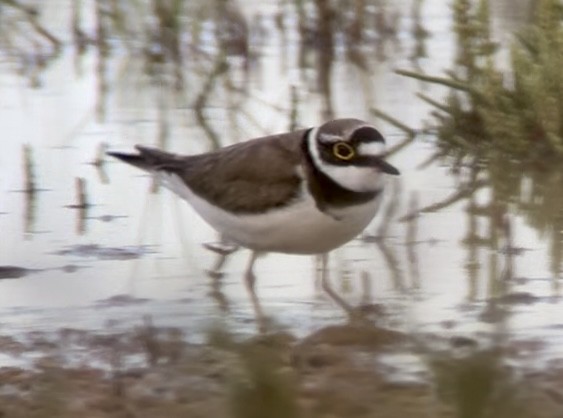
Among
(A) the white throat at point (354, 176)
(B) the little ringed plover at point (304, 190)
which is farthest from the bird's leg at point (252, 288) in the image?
(A) the white throat at point (354, 176)

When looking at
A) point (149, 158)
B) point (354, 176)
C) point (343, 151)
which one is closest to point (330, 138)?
point (343, 151)

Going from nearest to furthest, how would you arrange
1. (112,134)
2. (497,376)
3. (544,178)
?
1. (497,376)
2. (544,178)
3. (112,134)

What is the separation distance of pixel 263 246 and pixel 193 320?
1.84 feet

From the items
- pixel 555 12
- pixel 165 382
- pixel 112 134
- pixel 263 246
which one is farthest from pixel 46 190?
pixel 165 382

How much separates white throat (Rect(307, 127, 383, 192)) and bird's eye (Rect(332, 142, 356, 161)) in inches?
1.7

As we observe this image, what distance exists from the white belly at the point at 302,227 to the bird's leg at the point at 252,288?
14 cm

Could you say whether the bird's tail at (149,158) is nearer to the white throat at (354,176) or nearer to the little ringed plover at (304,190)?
the little ringed plover at (304,190)

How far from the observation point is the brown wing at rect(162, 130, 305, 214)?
260 inches

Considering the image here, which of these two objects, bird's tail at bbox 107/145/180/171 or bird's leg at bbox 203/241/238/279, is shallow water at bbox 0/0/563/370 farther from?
bird's tail at bbox 107/145/180/171

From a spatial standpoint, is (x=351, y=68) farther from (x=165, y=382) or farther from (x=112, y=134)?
(x=165, y=382)

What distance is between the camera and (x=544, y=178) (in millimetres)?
8180

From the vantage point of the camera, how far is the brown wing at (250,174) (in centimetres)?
661

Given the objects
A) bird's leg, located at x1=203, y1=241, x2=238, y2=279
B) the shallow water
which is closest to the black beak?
the shallow water

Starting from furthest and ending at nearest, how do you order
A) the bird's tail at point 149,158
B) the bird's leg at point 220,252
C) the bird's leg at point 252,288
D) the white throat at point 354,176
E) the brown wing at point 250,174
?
the bird's tail at point 149,158 → the bird's leg at point 220,252 → the brown wing at point 250,174 → the white throat at point 354,176 → the bird's leg at point 252,288
